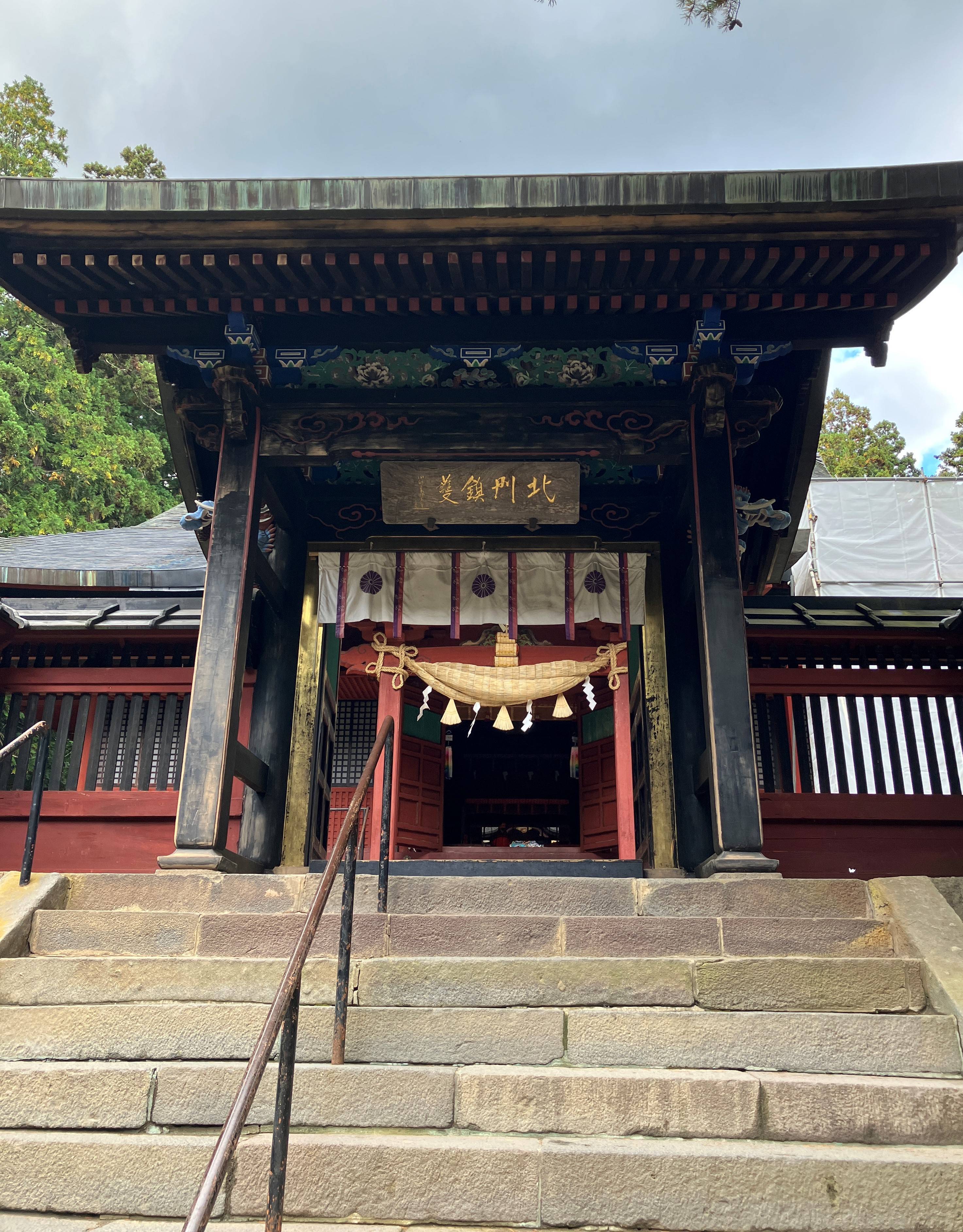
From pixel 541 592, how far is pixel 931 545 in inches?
516

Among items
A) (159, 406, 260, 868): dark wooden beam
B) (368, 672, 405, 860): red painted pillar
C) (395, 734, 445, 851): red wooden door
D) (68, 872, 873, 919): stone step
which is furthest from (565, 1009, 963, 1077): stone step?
(395, 734, 445, 851): red wooden door

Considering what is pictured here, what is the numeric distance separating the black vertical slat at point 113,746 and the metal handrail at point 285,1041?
13.5 feet

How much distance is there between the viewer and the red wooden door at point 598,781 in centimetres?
1002

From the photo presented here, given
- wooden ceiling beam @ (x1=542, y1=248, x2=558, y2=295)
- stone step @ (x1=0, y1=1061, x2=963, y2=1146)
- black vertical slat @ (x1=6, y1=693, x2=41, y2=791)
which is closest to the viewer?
stone step @ (x1=0, y1=1061, x2=963, y2=1146)

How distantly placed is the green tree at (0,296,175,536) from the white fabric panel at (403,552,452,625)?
13882 mm

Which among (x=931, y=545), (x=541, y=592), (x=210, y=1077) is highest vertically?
(x=931, y=545)

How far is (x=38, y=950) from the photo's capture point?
15.7ft

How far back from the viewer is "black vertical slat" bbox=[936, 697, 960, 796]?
26.0 ft

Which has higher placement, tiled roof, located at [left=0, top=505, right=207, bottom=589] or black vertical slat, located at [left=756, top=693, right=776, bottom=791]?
tiled roof, located at [left=0, top=505, right=207, bottom=589]

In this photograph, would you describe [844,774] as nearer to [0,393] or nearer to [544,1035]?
[544,1035]

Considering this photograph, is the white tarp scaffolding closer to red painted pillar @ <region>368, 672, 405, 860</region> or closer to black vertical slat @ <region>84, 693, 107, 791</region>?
red painted pillar @ <region>368, 672, 405, 860</region>

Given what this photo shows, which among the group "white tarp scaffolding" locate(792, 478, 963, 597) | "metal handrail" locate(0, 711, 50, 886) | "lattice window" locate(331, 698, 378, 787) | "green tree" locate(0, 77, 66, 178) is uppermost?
"green tree" locate(0, 77, 66, 178)

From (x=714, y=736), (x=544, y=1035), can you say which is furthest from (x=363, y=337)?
(x=544, y=1035)

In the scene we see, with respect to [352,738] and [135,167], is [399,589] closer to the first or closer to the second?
[352,738]
